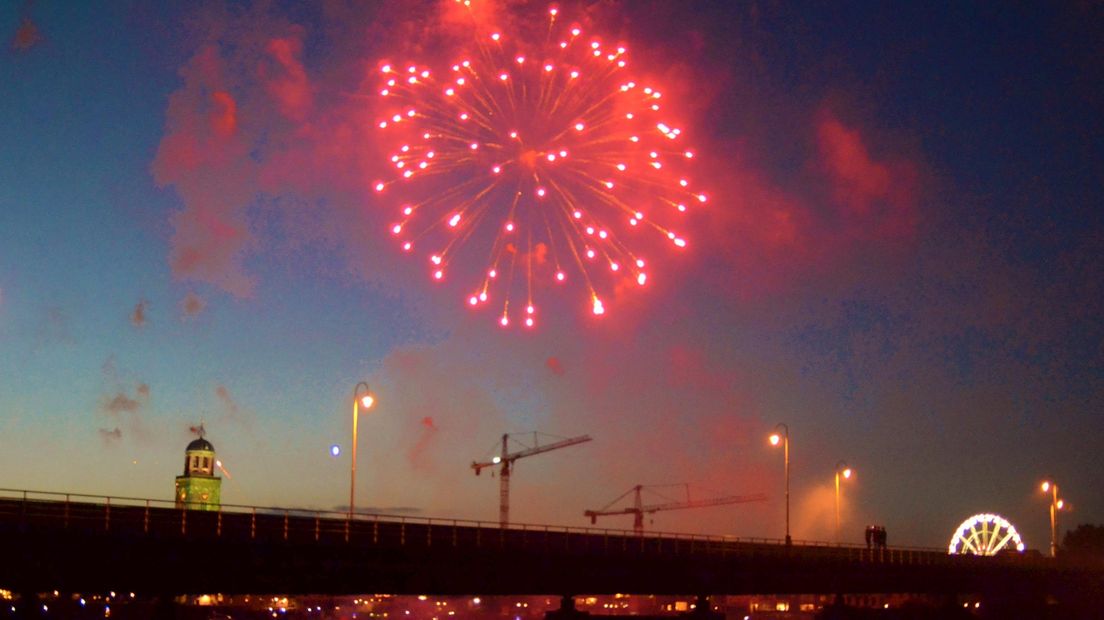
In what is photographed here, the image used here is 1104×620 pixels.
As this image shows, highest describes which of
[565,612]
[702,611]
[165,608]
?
[165,608]

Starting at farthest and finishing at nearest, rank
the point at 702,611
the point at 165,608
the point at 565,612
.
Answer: the point at 702,611 → the point at 565,612 → the point at 165,608

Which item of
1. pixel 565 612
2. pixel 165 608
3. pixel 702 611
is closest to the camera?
pixel 165 608

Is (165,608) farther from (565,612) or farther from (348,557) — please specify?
(565,612)

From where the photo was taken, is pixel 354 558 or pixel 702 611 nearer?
pixel 354 558

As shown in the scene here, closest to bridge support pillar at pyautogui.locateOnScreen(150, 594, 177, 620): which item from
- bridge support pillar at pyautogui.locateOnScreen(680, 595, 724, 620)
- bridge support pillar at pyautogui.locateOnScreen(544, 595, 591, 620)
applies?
bridge support pillar at pyautogui.locateOnScreen(544, 595, 591, 620)

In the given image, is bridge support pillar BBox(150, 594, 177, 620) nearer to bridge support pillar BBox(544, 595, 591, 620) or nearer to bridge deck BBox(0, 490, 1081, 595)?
bridge deck BBox(0, 490, 1081, 595)

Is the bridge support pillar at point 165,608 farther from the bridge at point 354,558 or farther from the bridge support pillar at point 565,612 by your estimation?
the bridge support pillar at point 565,612

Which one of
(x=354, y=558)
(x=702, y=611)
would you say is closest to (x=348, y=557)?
(x=354, y=558)

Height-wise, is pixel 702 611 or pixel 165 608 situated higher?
pixel 165 608

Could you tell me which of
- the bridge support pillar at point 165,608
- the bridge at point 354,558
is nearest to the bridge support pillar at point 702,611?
the bridge at point 354,558
